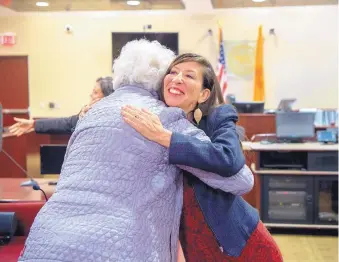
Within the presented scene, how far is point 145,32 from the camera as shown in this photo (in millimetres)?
8867

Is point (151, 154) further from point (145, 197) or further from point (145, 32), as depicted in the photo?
point (145, 32)

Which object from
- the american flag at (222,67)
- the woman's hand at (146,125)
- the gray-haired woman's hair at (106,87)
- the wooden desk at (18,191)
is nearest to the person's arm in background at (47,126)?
the gray-haired woman's hair at (106,87)

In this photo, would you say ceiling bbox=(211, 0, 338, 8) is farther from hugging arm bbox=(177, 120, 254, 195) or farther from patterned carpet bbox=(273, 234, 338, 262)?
hugging arm bbox=(177, 120, 254, 195)

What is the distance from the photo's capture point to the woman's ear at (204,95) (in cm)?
171

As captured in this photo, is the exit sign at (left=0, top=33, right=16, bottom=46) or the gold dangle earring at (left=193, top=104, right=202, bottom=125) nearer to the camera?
the gold dangle earring at (left=193, top=104, right=202, bottom=125)

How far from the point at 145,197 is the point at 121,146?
16 centimetres

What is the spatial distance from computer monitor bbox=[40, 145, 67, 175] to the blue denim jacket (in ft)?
5.61

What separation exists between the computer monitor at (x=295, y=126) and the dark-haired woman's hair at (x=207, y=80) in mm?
3517

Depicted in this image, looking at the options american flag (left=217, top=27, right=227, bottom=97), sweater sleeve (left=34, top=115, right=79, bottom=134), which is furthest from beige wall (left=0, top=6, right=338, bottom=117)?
sweater sleeve (left=34, top=115, right=79, bottom=134)

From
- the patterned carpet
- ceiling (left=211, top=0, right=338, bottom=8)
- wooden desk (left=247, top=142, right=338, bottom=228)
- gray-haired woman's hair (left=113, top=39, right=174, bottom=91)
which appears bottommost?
the patterned carpet

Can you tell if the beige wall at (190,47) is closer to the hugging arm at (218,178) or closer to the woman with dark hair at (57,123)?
the woman with dark hair at (57,123)

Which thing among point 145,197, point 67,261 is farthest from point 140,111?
point 67,261

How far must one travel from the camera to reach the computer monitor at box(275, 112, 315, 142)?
201 inches

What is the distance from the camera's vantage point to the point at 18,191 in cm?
290
